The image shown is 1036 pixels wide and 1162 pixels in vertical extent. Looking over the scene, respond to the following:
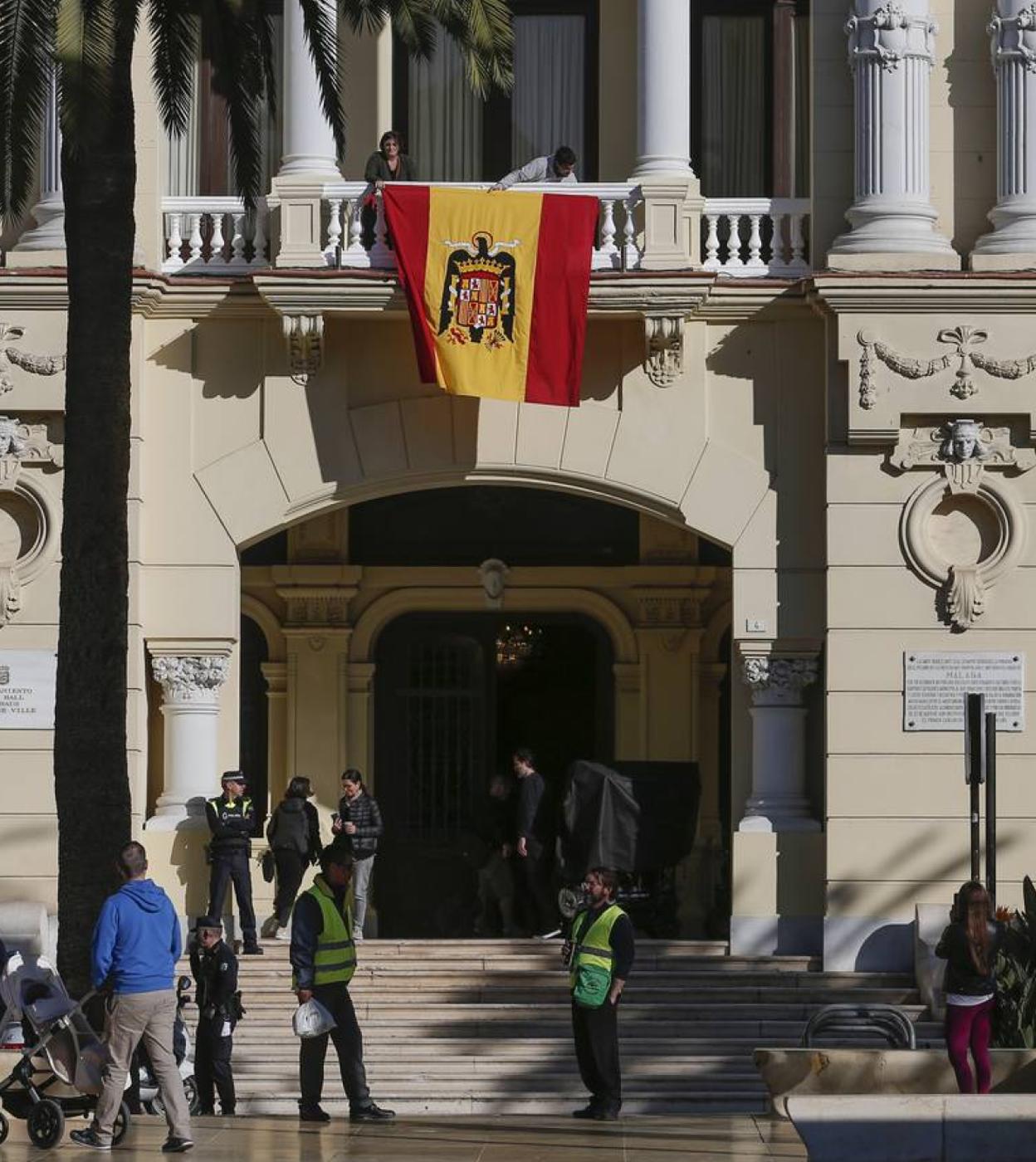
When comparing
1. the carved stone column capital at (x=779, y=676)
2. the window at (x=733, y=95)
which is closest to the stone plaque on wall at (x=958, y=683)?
the carved stone column capital at (x=779, y=676)

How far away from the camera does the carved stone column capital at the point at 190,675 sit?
27.1m

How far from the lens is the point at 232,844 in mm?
26250

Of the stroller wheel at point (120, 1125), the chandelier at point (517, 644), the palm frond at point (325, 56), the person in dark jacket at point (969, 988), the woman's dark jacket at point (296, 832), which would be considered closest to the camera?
the stroller wheel at point (120, 1125)

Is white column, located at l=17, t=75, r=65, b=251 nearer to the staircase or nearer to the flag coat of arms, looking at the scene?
the flag coat of arms

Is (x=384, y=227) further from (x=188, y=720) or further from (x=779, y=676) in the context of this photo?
(x=779, y=676)

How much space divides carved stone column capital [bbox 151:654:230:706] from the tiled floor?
7.13 m

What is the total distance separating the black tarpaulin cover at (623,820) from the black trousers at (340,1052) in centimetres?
764

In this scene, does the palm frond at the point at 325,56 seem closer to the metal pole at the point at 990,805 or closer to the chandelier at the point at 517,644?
the metal pole at the point at 990,805

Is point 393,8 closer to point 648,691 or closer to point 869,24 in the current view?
point 869,24

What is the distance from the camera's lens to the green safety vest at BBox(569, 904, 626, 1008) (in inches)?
814

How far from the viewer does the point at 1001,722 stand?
26.2m

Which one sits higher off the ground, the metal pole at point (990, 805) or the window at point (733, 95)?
the window at point (733, 95)

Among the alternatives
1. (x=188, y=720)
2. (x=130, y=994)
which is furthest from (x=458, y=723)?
(x=130, y=994)

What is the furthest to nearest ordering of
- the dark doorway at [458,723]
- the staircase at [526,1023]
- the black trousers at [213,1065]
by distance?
the dark doorway at [458,723] → the staircase at [526,1023] → the black trousers at [213,1065]
